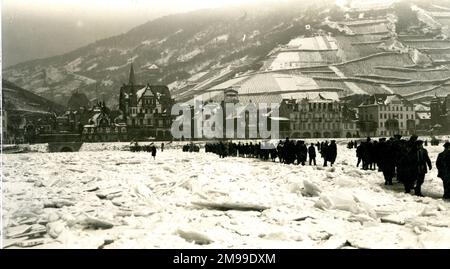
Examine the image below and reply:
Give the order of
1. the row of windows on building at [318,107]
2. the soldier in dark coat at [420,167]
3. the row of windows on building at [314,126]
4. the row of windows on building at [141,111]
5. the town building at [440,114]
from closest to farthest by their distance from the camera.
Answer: the soldier in dark coat at [420,167] → the row of windows on building at [141,111] → the row of windows on building at [314,126] → the town building at [440,114] → the row of windows on building at [318,107]

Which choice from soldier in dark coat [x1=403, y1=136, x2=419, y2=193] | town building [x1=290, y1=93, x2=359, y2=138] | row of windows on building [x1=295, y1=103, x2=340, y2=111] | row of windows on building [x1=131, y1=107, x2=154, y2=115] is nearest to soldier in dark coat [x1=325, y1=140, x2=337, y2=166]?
soldier in dark coat [x1=403, y1=136, x2=419, y2=193]

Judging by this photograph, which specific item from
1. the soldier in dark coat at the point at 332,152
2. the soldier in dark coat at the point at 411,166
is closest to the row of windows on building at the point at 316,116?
the soldier in dark coat at the point at 332,152

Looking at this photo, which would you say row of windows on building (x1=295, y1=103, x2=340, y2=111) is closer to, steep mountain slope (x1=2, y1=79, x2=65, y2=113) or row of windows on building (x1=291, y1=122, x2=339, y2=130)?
row of windows on building (x1=291, y1=122, x2=339, y2=130)

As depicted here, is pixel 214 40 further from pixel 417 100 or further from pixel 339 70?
pixel 417 100

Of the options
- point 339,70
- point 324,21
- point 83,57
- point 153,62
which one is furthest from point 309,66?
point 83,57

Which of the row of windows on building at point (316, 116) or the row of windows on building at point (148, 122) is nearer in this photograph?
the row of windows on building at point (148, 122)

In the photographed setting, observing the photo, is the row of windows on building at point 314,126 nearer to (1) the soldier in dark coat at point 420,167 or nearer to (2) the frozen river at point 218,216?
(2) the frozen river at point 218,216

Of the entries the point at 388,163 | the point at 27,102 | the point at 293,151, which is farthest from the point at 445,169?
the point at 27,102
